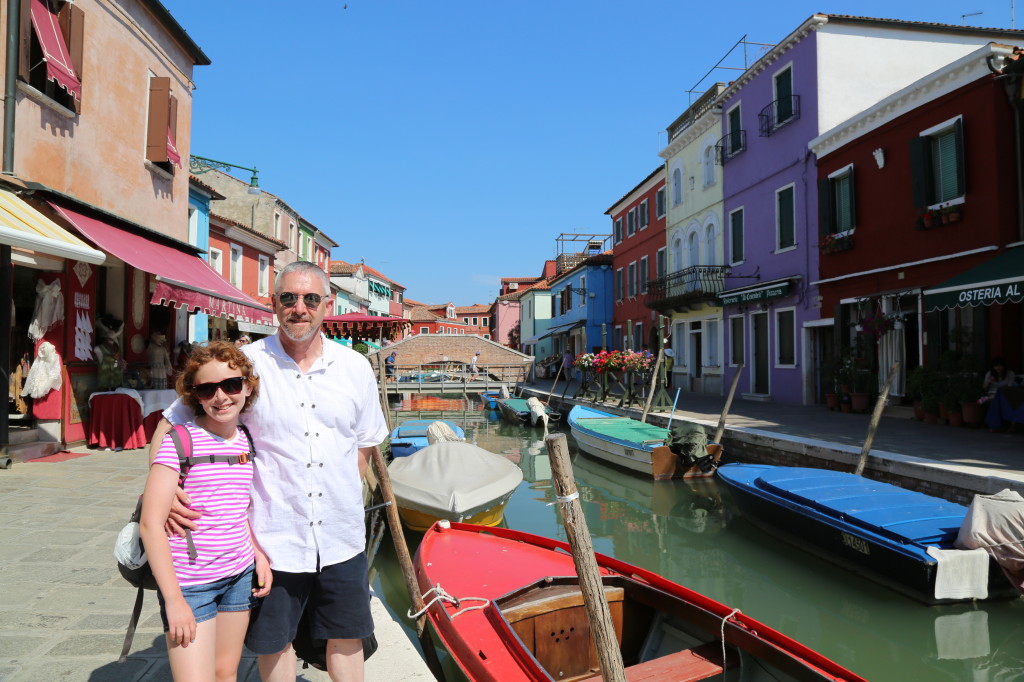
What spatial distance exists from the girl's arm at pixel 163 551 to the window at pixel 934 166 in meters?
13.6

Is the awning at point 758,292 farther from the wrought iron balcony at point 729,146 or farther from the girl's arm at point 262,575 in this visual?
the girl's arm at point 262,575

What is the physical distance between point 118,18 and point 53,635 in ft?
30.5

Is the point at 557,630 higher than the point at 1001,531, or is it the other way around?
the point at 1001,531

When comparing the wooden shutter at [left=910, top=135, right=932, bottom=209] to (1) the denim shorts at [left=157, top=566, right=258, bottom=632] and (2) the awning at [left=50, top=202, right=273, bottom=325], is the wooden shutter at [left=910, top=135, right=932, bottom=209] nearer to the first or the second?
(2) the awning at [left=50, top=202, right=273, bottom=325]

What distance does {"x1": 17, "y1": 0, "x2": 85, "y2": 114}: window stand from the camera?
7199 mm

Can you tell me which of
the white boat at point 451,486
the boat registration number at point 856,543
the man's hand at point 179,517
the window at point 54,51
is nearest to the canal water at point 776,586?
the boat registration number at point 856,543

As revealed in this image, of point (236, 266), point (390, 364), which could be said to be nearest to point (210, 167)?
point (236, 266)

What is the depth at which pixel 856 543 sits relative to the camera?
6.27 m

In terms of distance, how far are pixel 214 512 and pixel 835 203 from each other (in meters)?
16.1

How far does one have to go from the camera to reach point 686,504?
1048 centimetres

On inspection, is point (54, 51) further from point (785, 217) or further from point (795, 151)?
point (785, 217)

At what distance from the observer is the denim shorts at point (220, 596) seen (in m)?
1.99

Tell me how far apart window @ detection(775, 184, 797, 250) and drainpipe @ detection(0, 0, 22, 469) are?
15.8 metres

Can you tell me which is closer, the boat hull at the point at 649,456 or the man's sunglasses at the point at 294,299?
the man's sunglasses at the point at 294,299
